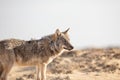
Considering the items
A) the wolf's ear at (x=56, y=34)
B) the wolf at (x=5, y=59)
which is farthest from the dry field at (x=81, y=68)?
the wolf at (x=5, y=59)

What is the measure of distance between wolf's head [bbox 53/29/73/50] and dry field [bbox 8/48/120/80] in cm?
313

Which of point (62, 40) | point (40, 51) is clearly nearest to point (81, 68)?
point (62, 40)

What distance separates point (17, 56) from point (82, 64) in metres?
11.0

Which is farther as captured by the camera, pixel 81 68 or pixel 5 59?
pixel 81 68

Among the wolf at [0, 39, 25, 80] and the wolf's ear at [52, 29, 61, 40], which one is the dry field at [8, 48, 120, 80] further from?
the wolf at [0, 39, 25, 80]

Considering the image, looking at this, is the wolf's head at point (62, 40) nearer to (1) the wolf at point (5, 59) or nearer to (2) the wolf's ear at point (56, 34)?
(2) the wolf's ear at point (56, 34)

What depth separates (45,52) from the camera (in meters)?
18.7

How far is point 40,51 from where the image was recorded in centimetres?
1866

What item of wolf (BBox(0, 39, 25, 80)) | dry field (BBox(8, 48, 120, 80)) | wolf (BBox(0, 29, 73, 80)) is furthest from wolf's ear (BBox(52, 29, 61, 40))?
dry field (BBox(8, 48, 120, 80))

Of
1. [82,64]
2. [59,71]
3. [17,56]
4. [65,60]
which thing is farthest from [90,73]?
[17,56]

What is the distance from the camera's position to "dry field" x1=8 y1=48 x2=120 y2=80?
904 inches

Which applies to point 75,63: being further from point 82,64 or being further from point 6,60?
point 6,60

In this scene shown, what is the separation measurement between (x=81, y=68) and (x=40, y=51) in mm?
9013

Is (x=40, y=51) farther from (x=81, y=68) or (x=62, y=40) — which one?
(x=81, y=68)
